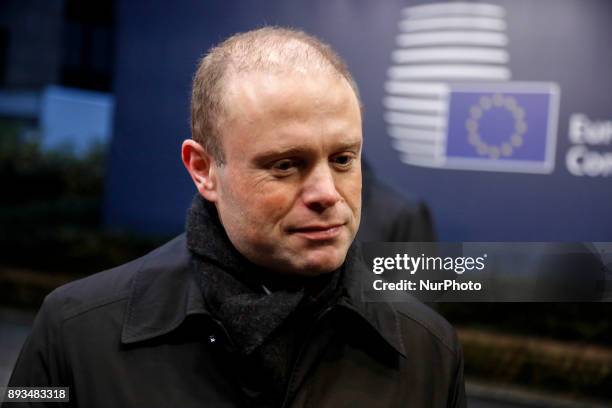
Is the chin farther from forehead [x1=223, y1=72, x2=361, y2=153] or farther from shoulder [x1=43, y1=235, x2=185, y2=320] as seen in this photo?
shoulder [x1=43, y1=235, x2=185, y2=320]

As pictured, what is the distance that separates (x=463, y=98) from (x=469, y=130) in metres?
0.24

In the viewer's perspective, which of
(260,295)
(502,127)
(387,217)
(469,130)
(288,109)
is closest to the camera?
(288,109)

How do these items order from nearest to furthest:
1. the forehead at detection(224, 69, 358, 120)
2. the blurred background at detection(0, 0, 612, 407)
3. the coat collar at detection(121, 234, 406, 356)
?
the forehead at detection(224, 69, 358, 120), the coat collar at detection(121, 234, 406, 356), the blurred background at detection(0, 0, 612, 407)

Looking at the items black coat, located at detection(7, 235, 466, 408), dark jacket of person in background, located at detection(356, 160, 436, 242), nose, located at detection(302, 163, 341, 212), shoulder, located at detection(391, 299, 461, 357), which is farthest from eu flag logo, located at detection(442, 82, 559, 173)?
nose, located at detection(302, 163, 341, 212)

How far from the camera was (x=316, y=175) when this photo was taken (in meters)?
1.38

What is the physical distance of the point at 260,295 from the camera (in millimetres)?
1456

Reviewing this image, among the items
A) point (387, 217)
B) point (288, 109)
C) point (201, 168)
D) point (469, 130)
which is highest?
point (288, 109)

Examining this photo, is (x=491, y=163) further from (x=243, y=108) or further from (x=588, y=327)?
(x=243, y=108)

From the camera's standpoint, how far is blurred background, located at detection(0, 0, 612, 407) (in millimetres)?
5004

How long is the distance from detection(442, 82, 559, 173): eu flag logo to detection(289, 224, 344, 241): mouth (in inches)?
140

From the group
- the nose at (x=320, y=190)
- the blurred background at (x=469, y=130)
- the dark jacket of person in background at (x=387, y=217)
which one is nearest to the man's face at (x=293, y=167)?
the nose at (x=320, y=190)

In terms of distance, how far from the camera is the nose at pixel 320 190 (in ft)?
4.51

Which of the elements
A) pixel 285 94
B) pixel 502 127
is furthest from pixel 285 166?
pixel 502 127

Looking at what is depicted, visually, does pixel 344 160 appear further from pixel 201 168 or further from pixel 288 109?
pixel 201 168
